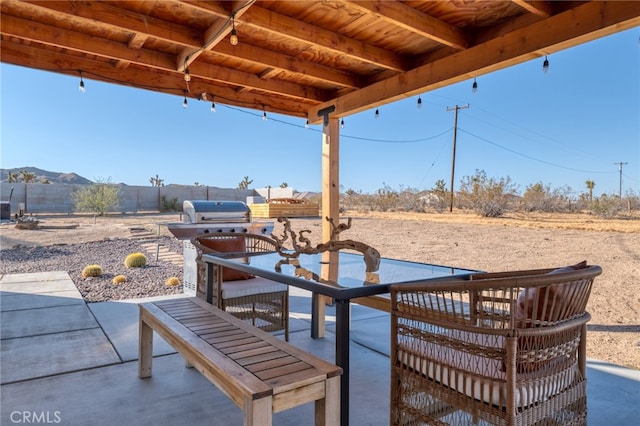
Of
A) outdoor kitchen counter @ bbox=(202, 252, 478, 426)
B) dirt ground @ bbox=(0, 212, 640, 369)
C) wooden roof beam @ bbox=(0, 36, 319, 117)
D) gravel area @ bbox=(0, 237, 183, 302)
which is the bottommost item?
gravel area @ bbox=(0, 237, 183, 302)

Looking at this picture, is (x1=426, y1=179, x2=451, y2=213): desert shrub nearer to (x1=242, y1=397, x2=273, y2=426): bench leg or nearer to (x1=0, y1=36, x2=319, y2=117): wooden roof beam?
(x1=0, y1=36, x2=319, y2=117): wooden roof beam

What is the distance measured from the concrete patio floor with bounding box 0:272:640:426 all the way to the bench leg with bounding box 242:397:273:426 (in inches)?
30.0

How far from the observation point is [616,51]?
372 inches

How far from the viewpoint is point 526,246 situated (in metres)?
7.16

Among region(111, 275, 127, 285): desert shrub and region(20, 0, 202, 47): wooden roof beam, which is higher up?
region(20, 0, 202, 47): wooden roof beam

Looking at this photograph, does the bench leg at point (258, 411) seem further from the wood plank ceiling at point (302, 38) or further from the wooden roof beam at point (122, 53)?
the wooden roof beam at point (122, 53)

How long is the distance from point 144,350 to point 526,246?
7026 millimetres

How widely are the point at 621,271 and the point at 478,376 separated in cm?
500

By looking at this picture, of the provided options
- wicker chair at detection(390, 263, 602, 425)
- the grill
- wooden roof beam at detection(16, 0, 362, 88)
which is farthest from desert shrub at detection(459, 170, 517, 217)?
wicker chair at detection(390, 263, 602, 425)

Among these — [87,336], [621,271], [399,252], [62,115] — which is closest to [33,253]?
[87,336]

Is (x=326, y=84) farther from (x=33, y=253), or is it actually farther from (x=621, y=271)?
(x=33, y=253)

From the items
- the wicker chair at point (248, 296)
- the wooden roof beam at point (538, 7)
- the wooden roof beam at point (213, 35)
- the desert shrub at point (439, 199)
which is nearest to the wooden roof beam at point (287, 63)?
the wooden roof beam at point (213, 35)

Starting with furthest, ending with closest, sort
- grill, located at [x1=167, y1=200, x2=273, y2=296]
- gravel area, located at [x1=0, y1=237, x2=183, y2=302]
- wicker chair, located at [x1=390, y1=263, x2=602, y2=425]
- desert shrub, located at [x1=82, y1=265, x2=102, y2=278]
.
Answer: desert shrub, located at [x1=82, y1=265, x2=102, y2=278], gravel area, located at [x1=0, y1=237, x2=183, y2=302], grill, located at [x1=167, y1=200, x2=273, y2=296], wicker chair, located at [x1=390, y1=263, x2=602, y2=425]

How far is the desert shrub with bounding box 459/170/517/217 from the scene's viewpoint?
1213 centimetres
